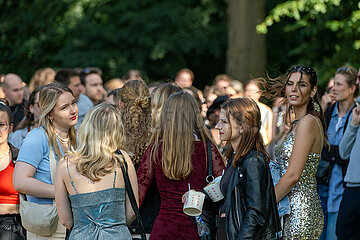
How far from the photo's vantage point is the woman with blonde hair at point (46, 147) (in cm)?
484

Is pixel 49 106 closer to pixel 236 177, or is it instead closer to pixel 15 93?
pixel 236 177

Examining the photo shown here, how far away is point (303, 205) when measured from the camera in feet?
16.5

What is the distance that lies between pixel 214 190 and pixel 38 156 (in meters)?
1.53

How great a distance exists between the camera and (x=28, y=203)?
4.91 metres

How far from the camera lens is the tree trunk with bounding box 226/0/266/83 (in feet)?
49.2

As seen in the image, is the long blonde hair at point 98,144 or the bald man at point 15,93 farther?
the bald man at point 15,93

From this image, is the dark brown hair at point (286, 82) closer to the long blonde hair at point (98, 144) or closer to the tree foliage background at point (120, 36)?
the long blonde hair at point (98, 144)

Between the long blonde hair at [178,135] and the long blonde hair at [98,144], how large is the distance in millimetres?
534

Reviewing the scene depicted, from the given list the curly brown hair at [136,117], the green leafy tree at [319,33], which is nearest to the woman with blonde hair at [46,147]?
the curly brown hair at [136,117]

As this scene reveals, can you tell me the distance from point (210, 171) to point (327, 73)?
8452 mm

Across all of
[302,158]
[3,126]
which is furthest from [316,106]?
[3,126]

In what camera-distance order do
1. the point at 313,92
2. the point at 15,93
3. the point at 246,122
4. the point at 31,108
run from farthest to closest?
the point at 15,93, the point at 31,108, the point at 313,92, the point at 246,122

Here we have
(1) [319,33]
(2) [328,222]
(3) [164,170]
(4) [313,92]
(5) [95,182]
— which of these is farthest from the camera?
(1) [319,33]

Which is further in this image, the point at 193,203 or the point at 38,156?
the point at 38,156
